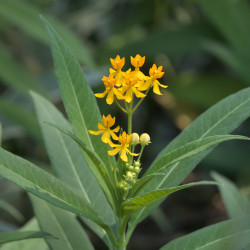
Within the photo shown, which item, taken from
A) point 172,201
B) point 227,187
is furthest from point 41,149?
point 227,187

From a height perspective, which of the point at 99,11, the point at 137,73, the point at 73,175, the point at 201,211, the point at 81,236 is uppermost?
the point at 99,11

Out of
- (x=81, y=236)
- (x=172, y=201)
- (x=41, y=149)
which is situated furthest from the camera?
(x=172, y=201)

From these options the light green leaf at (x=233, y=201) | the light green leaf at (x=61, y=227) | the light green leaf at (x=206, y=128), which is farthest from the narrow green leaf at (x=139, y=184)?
the light green leaf at (x=233, y=201)

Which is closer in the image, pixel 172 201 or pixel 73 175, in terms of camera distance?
pixel 73 175

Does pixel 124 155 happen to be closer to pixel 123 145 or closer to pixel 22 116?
pixel 123 145

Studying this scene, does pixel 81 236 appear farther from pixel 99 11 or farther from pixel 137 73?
pixel 99 11

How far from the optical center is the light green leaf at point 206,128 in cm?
96

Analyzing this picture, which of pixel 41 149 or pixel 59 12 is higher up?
pixel 59 12

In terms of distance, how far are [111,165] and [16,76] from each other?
157 cm

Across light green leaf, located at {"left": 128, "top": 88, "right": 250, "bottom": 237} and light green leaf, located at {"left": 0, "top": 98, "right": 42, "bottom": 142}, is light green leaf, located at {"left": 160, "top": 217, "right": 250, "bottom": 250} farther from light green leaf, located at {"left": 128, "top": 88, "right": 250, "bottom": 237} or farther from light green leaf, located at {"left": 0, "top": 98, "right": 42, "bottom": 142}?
light green leaf, located at {"left": 0, "top": 98, "right": 42, "bottom": 142}

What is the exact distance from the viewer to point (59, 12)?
139 inches

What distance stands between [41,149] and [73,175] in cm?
183

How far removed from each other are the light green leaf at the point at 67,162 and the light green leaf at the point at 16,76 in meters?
1.16

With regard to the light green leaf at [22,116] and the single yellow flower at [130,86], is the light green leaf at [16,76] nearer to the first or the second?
the light green leaf at [22,116]
